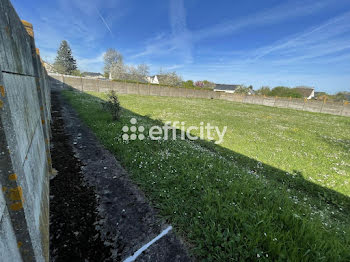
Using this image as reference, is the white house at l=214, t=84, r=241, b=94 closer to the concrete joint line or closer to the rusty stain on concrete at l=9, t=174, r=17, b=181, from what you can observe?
the concrete joint line

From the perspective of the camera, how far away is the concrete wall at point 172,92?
19.9 metres

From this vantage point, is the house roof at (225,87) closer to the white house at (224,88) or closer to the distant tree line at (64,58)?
the white house at (224,88)

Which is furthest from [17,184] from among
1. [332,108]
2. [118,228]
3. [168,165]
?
[332,108]

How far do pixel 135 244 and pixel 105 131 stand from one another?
13.9ft

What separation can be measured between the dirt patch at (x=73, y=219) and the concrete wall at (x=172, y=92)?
2072 cm

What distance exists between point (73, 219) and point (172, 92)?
2679 cm

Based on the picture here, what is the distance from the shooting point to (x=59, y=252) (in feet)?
5.64

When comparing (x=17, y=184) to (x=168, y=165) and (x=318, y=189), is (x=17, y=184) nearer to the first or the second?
(x=168, y=165)

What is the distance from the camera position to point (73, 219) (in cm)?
212

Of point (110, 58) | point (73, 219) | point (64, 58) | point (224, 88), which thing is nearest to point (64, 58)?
point (64, 58)

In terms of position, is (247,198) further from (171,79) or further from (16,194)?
(171,79)

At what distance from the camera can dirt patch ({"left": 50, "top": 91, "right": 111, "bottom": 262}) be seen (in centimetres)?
173

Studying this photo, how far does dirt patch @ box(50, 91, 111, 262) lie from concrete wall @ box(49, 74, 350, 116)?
2072 cm

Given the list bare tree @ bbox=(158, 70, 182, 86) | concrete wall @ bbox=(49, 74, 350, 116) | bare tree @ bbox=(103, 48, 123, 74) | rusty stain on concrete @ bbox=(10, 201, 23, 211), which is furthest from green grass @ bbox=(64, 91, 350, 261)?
bare tree @ bbox=(103, 48, 123, 74)
